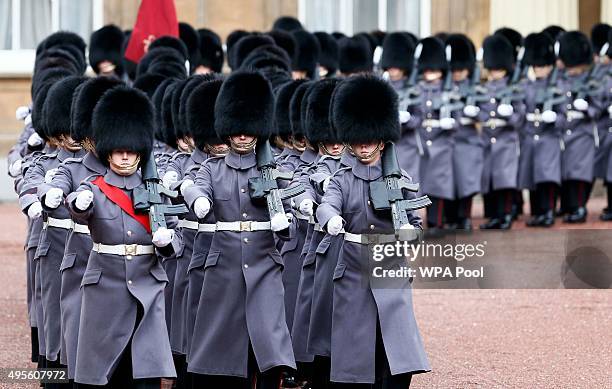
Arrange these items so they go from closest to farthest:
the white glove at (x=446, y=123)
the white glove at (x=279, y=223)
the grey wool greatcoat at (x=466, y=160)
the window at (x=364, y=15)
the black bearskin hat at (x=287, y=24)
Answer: the white glove at (x=279, y=223) → the white glove at (x=446, y=123) → the grey wool greatcoat at (x=466, y=160) → the black bearskin hat at (x=287, y=24) → the window at (x=364, y=15)

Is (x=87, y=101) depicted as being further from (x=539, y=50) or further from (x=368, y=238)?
(x=539, y=50)

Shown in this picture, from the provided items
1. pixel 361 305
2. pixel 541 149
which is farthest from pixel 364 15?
pixel 361 305

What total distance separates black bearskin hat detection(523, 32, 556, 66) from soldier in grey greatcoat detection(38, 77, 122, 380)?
6.93 metres

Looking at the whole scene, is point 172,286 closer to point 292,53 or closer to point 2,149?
point 292,53

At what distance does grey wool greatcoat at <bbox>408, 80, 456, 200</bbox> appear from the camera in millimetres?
12180

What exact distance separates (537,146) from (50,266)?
6.50 meters

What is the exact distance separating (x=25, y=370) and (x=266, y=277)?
1428 millimetres

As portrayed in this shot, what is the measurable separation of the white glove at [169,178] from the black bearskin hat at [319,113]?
30.9 inches

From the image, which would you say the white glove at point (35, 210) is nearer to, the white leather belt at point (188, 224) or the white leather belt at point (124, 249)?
the white leather belt at point (124, 249)

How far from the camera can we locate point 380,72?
12820 mm

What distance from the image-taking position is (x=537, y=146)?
41.6 feet

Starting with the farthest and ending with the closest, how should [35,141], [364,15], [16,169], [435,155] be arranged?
1. [364,15]
2. [435,155]
3. [35,141]
4. [16,169]

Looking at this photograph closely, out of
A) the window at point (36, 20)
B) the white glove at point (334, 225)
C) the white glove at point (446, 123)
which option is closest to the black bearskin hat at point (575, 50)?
the white glove at point (446, 123)

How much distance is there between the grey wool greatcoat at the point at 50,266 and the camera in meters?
6.68
